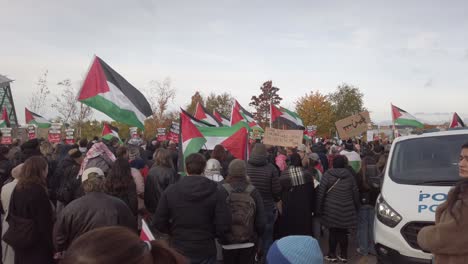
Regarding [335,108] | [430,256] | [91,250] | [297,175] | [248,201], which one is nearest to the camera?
[91,250]

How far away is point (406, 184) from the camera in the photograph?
5051 millimetres

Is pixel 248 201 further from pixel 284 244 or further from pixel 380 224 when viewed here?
pixel 284 244

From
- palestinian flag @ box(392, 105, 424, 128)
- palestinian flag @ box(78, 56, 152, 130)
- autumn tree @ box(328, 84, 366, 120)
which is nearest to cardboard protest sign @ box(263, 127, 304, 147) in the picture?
palestinian flag @ box(78, 56, 152, 130)

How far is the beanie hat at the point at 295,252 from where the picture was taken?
198cm

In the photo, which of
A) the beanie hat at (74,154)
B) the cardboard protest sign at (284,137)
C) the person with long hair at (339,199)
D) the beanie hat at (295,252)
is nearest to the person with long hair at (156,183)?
the beanie hat at (74,154)

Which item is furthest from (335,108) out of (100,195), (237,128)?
(100,195)

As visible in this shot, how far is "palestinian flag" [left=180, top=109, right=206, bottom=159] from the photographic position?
7.31m

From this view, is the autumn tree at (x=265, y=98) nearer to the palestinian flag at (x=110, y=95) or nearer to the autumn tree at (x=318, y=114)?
the autumn tree at (x=318, y=114)

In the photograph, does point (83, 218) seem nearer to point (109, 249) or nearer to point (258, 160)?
point (109, 249)

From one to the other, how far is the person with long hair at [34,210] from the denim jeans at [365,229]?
5.30 metres

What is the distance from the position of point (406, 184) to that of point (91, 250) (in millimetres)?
4641

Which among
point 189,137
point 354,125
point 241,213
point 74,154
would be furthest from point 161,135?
point 241,213

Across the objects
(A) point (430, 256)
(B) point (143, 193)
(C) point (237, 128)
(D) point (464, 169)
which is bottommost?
(A) point (430, 256)

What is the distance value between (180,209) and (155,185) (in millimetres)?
2132
